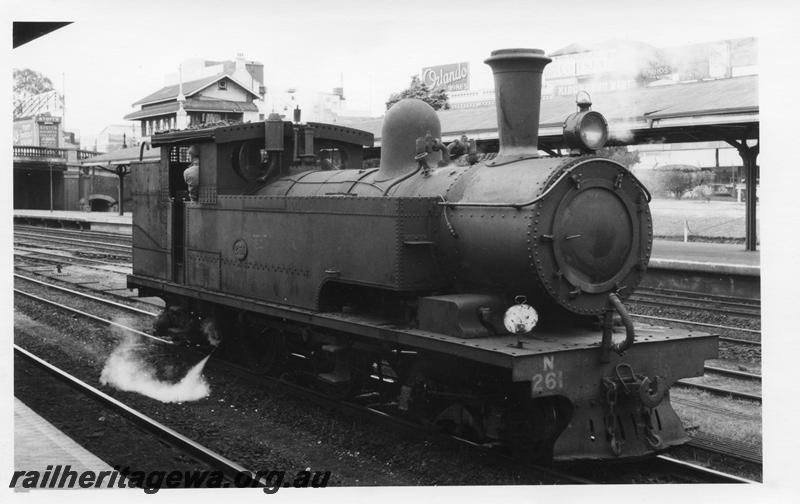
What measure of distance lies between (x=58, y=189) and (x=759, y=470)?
20.2 metres

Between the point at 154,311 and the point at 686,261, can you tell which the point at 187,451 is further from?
the point at 686,261

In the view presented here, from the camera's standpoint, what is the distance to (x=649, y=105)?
13625 mm

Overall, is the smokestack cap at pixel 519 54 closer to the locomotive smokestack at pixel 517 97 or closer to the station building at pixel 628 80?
the locomotive smokestack at pixel 517 97

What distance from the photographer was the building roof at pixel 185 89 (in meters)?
10.9

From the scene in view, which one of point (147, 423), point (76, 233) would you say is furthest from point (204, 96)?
point (76, 233)

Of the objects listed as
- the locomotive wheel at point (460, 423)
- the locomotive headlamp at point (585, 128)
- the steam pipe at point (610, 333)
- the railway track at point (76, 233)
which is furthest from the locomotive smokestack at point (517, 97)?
the railway track at point (76, 233)

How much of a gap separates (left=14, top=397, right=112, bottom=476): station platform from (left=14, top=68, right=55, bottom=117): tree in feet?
11.1

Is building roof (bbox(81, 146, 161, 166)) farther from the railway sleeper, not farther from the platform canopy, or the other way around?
the railway sleeper

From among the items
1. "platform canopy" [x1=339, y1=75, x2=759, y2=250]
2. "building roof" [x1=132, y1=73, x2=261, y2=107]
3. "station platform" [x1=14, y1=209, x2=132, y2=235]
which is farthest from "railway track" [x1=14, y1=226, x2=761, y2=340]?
"station platform" [x1=14, y1=209, x2=132, y2=235]

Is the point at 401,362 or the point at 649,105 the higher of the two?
the point at 649,105

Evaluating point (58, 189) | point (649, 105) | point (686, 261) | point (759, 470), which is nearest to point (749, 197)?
→ point (686, 261)

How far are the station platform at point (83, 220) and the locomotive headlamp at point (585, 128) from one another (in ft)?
71.5

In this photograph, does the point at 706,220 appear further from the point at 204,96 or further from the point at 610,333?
the point at 610,333

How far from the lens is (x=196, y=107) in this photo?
527 inches
